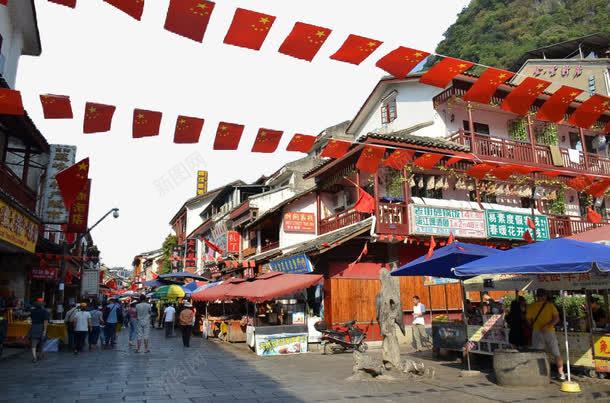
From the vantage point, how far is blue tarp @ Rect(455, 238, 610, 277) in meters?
7.82

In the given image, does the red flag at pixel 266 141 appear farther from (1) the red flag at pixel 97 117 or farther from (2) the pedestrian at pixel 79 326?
(2) the pedestrian at pixel 79 326

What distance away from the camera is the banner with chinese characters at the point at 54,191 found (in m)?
15.7

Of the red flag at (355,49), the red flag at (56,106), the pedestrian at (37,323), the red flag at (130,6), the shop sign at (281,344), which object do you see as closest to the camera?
the red flag at (130,6)

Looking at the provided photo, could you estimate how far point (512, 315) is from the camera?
9.91 m

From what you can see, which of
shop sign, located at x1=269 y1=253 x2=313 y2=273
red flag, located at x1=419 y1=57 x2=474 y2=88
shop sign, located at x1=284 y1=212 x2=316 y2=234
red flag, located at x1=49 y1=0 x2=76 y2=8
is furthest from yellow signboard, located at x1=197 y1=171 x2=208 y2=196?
red flag, located at x1=49 y1=0 x2=76 y2=8

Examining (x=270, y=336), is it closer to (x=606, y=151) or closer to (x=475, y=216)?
(x=475, y=216)

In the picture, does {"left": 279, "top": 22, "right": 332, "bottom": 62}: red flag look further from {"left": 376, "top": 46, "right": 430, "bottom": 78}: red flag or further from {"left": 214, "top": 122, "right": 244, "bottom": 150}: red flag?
{"left": 214, "top": 122, "right": 244, "bottom": 150}: red flag

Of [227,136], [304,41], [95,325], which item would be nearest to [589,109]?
[304,41]

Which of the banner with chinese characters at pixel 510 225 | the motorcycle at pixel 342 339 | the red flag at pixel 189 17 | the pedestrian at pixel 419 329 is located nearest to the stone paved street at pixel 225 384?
the motorcycle at pixel 342 339

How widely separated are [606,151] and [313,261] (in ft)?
58.7

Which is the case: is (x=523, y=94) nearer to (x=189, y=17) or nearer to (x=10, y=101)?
(x=189, y=17)

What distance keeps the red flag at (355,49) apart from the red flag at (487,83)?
3235 mm

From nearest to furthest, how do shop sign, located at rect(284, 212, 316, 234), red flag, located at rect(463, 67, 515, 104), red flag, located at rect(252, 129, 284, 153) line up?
red flag, located at rect(463, 67, 515, 104)
red flag, located at rect(252, 129, 284, 153)
shop sign, located at rect(284, 212, 316, 234)

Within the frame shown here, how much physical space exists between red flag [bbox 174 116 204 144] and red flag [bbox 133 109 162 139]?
406 mm
